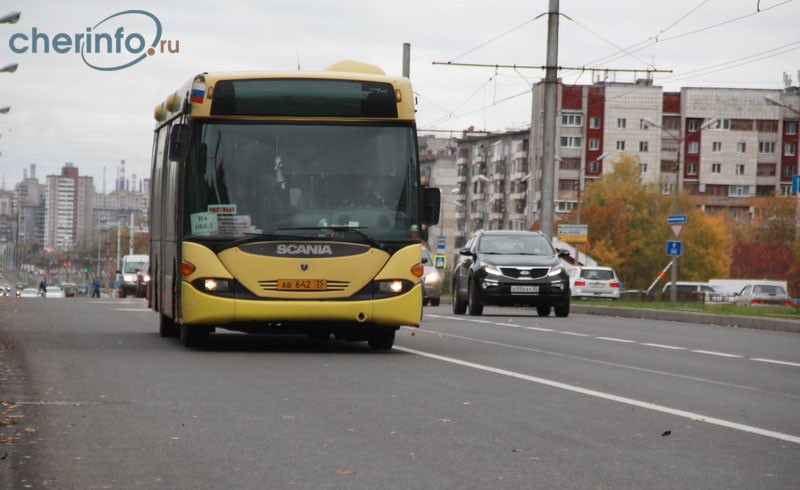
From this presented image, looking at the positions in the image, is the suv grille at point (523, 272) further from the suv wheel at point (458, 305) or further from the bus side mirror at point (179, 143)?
the bus side mirror at point (179, 143)

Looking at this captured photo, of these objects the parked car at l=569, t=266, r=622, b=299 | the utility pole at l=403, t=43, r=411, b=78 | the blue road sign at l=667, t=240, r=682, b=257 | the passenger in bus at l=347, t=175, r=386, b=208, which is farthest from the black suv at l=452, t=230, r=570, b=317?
the parked car at l=569, t=266, r=622, b=299

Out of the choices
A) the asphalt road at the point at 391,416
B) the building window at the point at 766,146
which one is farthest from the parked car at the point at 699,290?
the building window at the point at 766,146

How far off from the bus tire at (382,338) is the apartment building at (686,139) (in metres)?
131

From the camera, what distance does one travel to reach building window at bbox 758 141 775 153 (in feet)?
501

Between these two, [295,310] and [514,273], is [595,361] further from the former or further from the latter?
[514,273]

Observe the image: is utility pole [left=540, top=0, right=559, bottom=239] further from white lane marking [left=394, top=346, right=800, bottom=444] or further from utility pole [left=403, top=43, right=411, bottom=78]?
white lane marking [left=394, top=346, right=800, bottom=444]

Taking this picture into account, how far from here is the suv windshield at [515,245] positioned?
30047 mm

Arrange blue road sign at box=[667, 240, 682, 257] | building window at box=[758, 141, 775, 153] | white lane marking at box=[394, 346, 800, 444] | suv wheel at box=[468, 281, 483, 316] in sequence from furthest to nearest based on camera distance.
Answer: building window at box=[758, 141, 775, 153] → blue road sign at box=[667, 240, 682, 257] → suv wheel at box=[468, 281, 483, 316] → white lane marking at box=[394, 346, 800, 444]

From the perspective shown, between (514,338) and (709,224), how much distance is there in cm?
9510

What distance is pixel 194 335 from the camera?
16.8 meters

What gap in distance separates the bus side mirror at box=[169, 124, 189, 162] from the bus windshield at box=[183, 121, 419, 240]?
0.14 meters

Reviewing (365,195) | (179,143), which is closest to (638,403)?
(365,195)

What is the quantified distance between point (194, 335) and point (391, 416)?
7378 mm

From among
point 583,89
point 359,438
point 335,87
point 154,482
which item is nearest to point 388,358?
point 335,87
